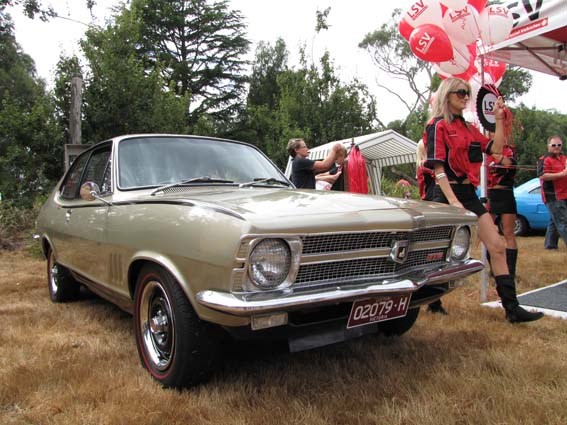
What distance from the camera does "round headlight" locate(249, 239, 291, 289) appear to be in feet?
6.40

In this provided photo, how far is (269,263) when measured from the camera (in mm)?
1980

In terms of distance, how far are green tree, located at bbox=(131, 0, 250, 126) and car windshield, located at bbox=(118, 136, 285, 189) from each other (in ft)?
82.9

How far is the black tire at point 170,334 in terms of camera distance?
2170 millimetres

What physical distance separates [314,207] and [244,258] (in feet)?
1.71

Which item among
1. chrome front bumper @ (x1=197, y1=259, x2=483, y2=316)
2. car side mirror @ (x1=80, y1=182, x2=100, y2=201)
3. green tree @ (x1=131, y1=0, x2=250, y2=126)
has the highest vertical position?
green tree @ (x1=131, y1=0, x2=250, y2=126)

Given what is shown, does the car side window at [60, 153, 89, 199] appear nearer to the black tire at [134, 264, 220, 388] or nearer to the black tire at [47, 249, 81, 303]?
the black tire at [47, 249, 81, 303]

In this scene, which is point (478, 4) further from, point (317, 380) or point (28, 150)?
point (28, 150)

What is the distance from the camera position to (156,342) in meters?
2.57

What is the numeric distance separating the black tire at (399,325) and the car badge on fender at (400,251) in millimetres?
879

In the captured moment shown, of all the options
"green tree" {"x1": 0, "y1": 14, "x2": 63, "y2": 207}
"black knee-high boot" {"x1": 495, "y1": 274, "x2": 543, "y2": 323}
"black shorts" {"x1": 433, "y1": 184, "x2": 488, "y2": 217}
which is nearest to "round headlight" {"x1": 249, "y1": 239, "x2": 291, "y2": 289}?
"black shorts" {"x1": 433, "y1": 184, "x2": 488, "y2": 217}

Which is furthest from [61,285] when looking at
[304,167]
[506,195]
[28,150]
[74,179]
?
[28,150]

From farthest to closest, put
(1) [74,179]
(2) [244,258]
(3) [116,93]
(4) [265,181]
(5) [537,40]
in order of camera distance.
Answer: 1. (3) [116,93]
2. (5) [537,40]
3. (1) [74,179]
4. (4) [265,181]
5. (2) [244,258]

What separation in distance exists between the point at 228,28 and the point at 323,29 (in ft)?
36.8

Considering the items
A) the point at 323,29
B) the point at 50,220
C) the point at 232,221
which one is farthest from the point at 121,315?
the point at 323,29
